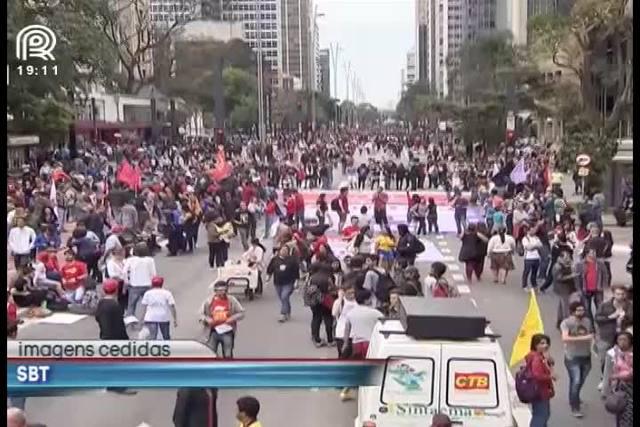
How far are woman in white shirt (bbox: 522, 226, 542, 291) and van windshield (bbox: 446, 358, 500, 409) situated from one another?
6.51ft

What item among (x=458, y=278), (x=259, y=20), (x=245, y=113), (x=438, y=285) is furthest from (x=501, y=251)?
(x=259, y=20)

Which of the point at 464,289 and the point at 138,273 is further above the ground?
the point at 138,273

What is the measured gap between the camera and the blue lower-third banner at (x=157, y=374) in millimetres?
5086

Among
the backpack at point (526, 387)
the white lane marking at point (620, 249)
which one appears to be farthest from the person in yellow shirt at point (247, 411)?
the white lane marking at point (620, 249)

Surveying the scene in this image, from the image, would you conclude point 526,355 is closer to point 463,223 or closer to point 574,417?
point 574,417

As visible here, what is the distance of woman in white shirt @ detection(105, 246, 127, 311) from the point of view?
20.0 ft

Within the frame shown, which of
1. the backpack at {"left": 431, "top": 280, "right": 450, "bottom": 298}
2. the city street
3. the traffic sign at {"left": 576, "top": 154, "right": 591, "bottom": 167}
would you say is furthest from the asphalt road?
the traffic sign at {"left": 576, "top": 154, "right": 591, "bottom": 167}

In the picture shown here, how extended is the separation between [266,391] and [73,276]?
1.60m

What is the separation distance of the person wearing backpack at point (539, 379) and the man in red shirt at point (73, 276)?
2.26m

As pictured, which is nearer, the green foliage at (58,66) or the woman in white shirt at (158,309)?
the green foliage at (58,66)

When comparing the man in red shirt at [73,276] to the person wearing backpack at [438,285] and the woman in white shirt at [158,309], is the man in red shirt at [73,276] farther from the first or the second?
the person wearing backpack at [438,285]

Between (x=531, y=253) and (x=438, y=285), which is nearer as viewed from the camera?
(x=438, y=285)

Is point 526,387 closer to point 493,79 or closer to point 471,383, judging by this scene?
point 471,383

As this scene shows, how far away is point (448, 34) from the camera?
20.1 ft
